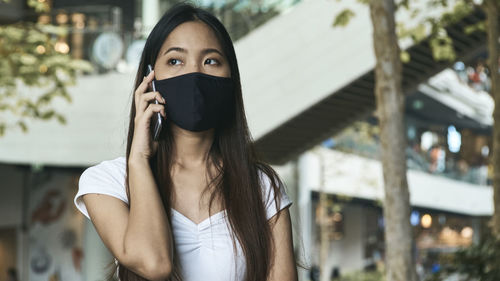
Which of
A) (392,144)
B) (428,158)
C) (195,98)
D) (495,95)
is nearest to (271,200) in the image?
(195,98)

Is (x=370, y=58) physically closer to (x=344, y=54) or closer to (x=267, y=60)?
(x=344, y=54)

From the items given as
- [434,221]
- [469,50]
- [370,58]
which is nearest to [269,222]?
[370,58]

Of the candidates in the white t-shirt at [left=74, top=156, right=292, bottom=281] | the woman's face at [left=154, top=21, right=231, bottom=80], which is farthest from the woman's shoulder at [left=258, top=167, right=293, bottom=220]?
the woman's face at [left=154, top=21, right=231, bottom=80]

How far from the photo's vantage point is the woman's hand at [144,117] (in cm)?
191

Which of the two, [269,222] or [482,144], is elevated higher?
[482,144]

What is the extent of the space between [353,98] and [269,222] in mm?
10308

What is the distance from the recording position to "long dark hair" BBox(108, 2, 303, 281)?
191 cm

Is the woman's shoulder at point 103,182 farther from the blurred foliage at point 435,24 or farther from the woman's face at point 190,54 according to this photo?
the blurred foliage at point 435,24

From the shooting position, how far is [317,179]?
2361 centimetres

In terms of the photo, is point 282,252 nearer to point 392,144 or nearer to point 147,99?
point 147,99

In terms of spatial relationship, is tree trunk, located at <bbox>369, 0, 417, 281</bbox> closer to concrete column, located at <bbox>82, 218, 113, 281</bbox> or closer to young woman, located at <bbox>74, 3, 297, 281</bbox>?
young woman, located at <bbox>74, 3, 297, 281</bbox>

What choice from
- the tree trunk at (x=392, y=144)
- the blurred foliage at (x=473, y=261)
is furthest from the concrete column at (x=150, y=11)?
the blurred foliage at (x=473, y=261)

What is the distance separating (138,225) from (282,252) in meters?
0.34

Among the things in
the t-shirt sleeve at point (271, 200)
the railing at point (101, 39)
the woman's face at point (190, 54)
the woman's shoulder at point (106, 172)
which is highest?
the railing at point (101, 39)
